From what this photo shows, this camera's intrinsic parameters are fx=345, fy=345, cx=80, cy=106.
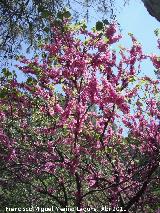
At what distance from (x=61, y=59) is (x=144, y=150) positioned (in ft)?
11.8

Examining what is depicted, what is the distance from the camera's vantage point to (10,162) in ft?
26.0

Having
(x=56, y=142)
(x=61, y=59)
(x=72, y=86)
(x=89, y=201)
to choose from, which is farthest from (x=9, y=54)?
(x=89, y=201)

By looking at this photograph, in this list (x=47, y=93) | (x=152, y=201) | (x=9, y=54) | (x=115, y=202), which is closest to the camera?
(x=9, y=54)

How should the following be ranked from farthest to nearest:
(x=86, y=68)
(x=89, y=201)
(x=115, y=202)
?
(x=89, y=201) → (x=115, y=202) → (x=86, y=68)

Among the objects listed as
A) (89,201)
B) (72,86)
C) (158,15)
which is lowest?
(158,15)

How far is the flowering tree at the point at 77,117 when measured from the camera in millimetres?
6812

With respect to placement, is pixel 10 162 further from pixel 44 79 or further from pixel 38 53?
pixel 38 53

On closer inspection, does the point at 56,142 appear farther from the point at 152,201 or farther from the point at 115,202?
the point at 152,201

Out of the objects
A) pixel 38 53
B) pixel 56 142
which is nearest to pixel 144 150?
pixel 56 142

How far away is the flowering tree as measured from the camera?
268 inches

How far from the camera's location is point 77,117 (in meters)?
6.79

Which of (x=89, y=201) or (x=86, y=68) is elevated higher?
(x=86, y=68)

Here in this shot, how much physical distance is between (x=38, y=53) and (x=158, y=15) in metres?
2.80

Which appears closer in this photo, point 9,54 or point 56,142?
point 9,54
